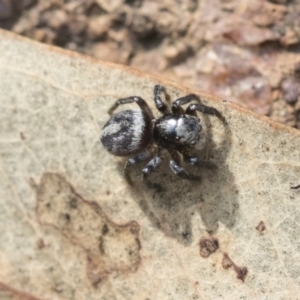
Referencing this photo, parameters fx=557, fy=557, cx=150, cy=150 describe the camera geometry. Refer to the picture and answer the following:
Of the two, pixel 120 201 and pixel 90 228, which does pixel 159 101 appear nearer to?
pixel 120 201

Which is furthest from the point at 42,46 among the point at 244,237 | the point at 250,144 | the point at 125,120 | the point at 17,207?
the point at 244,237

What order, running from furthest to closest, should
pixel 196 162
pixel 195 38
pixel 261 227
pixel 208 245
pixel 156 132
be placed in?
pixel 195 38 < pixel 156 132 < pixel 196 162 < pixel 208 245 < pixel 261 227

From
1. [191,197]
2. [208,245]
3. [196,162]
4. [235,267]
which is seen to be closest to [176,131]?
[196,162]

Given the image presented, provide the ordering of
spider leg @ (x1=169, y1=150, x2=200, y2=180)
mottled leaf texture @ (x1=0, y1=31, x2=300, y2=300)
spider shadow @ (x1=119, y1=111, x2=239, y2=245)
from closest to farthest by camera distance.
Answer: mottled leaf texture @ (x1=0, y1=31, x2=300, y2=300), spider shadow @ (x1=119, y1=111, x2=239, y2=245), spider leg @ (x1=169, y1=150, x2=200, y2=180)

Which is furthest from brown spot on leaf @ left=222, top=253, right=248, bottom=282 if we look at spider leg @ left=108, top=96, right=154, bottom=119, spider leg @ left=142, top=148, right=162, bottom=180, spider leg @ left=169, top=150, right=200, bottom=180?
spider leg @ left=108, top=96, right=154, bottom=119

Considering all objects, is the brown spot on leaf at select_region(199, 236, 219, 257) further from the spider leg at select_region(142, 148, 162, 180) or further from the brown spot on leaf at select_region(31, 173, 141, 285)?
the spider leg at select_region(142, 148, 162, 180)

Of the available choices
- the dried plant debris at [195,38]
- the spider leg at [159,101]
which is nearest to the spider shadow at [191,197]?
the spider leg at [159,101]

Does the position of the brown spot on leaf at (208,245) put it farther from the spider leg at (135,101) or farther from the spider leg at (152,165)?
the spider leg at (135,101)

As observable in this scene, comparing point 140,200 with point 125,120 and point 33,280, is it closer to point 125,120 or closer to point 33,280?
point 125,120
